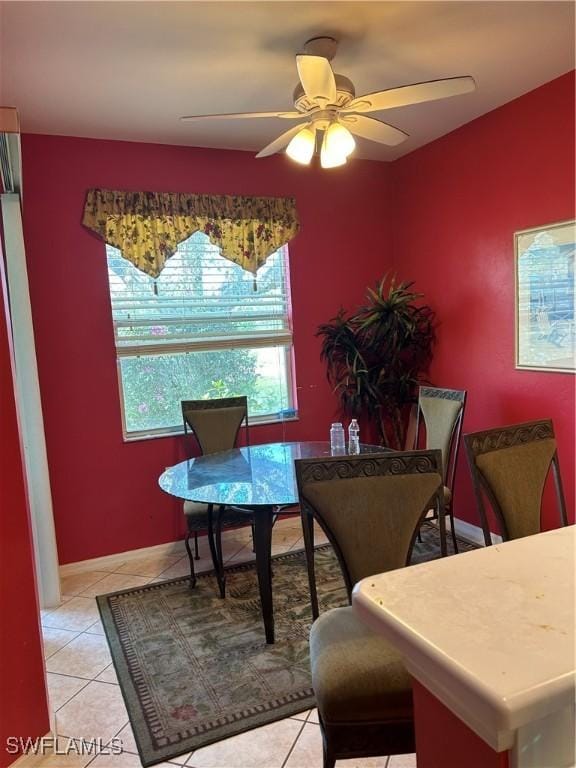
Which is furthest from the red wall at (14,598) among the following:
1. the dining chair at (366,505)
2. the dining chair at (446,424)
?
the dining chair at (446,424)

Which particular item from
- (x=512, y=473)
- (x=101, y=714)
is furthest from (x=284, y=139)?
(x=101, y=714)

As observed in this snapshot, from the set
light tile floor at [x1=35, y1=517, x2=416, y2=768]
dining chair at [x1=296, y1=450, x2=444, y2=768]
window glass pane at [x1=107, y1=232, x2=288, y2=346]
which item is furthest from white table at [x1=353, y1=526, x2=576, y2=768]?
window glass pane at [x1=107, y1=232, x2=288, y2=346]

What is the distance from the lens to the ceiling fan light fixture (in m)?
2.25

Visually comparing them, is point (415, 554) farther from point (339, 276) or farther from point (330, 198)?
point (330, 198)

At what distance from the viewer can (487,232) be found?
3.24m

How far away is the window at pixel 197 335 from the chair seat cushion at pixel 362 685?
2384 mm

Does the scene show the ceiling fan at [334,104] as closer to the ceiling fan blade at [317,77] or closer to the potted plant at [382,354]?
the ceiling fan blade at [317,77]

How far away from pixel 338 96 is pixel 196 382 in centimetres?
208

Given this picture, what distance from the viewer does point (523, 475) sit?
2.03 meters

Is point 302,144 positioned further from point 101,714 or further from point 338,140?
point 101,714

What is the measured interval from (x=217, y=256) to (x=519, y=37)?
2.11 meters

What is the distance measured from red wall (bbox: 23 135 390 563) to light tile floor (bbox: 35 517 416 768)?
1.38 ft

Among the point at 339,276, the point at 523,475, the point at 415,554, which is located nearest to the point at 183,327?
the point at 339,276

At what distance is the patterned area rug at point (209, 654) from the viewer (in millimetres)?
1947
